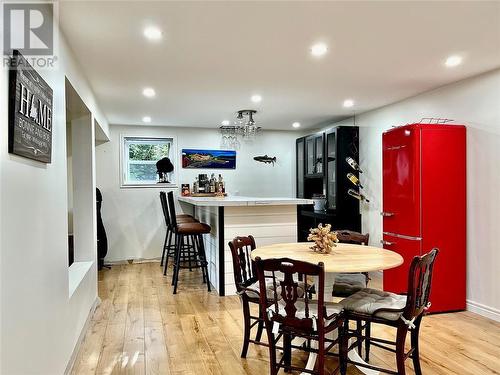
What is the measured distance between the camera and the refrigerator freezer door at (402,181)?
12.2 ft

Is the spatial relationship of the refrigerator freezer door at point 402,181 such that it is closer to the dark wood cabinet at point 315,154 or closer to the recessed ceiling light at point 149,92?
the dark wood cabinet at point 315,154

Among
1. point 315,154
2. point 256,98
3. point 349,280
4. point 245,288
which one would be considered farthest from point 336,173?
point 245,288

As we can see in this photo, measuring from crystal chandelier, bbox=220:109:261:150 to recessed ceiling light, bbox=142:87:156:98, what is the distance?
A: 1398 millimetres

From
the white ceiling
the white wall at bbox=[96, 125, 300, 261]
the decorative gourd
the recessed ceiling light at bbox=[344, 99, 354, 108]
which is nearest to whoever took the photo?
the white ceiling

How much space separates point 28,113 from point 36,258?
73 cm

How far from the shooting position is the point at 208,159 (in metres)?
6.88

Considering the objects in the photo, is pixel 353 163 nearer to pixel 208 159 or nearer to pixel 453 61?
pixel 453 61

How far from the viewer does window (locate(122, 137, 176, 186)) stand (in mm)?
6641

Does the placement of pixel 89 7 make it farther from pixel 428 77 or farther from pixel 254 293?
pixel 428 77

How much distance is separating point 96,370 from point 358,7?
2.96 metres

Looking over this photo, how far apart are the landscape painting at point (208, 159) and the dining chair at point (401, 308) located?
4711 mm

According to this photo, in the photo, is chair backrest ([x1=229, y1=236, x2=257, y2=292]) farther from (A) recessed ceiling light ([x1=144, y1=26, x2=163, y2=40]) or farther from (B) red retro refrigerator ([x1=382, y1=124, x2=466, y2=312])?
(B) red retro refrigerator ([x1=382, y1=124, x2=466, y2=312])

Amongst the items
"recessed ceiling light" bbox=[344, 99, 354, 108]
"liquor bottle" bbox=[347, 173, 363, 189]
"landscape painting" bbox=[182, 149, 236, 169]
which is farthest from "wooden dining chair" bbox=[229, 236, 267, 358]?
"landscape painting" bbox=[182, 149, 236, 169]

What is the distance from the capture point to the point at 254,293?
2.72 m
